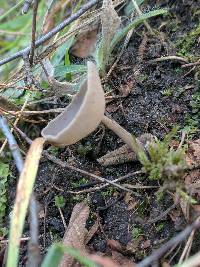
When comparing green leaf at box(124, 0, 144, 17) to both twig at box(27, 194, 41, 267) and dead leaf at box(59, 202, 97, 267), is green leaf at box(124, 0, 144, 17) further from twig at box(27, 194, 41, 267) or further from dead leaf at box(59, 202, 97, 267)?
twig at box(27, 194, 41, 267)

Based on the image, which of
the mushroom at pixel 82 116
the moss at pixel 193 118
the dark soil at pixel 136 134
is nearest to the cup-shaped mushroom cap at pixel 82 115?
the mushroom at pixel 82 116

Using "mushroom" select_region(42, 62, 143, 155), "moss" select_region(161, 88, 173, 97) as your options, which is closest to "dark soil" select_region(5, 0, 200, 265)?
"moss" select_region(161, 88, 173, 97)

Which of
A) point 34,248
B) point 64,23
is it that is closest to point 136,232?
point 34,248

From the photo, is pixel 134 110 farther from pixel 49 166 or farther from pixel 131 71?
pixel 49 166

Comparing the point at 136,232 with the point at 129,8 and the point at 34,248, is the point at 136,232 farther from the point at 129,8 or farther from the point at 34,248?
the point at 129,8

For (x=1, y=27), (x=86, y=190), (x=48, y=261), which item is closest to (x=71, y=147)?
(x=86, y=190)

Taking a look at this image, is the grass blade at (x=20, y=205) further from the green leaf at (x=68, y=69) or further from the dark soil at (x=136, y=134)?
the green leaf at (x=68, y=69)
